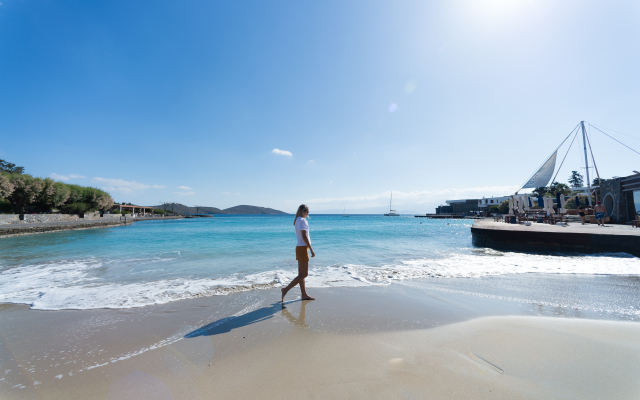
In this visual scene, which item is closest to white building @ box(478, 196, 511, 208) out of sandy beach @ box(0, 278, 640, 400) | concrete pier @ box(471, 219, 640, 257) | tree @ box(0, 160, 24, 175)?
concrete pier @ box(471, 219, 640, 257)

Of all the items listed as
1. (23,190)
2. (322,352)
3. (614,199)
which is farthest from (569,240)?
(23,190)

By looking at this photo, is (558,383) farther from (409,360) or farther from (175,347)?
(175,347)

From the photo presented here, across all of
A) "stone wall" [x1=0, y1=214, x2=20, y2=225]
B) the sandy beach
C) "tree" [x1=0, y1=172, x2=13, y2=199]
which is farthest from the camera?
"tree" [x1=0, y1=172, x2=13, y2=199]

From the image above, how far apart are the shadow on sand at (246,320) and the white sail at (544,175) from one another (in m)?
40.5

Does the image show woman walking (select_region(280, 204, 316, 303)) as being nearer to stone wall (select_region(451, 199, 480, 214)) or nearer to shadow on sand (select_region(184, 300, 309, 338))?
shadow on sand (select_region(184, 300, 309, 338))

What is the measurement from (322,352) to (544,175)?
43793mm

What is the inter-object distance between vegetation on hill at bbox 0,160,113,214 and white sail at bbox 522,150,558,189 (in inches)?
2504

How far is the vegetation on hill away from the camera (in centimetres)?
2925

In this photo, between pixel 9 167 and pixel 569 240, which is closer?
pixel 569 240

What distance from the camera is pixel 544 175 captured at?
33.5 metres

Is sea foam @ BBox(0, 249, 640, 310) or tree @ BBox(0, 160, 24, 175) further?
tree @ BBox(0, 160, 24, 175)

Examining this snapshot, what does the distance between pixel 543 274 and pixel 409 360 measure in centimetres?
656

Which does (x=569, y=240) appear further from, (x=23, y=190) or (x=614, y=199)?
(x=23, y=190)

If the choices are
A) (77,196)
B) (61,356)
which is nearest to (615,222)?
(61,356)
